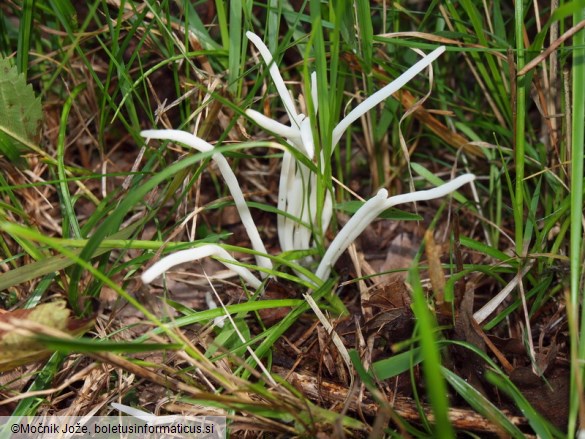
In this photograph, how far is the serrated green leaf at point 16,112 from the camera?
1297mm

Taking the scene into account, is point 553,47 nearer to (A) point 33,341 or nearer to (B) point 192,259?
(B) point 192,259

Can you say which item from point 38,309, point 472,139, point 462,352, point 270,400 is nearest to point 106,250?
point 38,309

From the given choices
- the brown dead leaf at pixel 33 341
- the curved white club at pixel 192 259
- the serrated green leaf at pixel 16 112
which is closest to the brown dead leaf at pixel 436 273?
the curved white club at pixel 192 259

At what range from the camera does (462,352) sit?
45.5 inches

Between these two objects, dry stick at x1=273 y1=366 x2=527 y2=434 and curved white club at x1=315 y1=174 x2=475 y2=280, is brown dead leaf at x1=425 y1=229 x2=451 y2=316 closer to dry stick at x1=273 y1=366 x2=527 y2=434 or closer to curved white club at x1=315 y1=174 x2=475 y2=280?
curved white club at x1=315 y1=174 x2=475 y2=280

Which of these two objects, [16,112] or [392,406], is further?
[16,112]

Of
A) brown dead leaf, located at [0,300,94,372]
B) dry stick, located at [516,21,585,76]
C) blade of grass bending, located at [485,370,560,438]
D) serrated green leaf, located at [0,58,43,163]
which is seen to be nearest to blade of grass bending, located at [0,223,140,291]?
brown dead leaf, located at [0,300,94,372]

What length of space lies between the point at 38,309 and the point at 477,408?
788mm

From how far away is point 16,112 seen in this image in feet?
4.36

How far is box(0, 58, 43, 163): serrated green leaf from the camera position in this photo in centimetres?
130

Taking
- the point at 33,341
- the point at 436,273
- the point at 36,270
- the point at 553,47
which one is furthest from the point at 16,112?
the point at 553,47

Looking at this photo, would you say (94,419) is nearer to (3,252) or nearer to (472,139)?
(3,252)

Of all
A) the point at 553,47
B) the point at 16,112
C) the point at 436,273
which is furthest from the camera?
the point at 16,112

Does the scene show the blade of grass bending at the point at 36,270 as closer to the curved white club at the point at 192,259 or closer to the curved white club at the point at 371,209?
the curved white club at the point at 192,259
